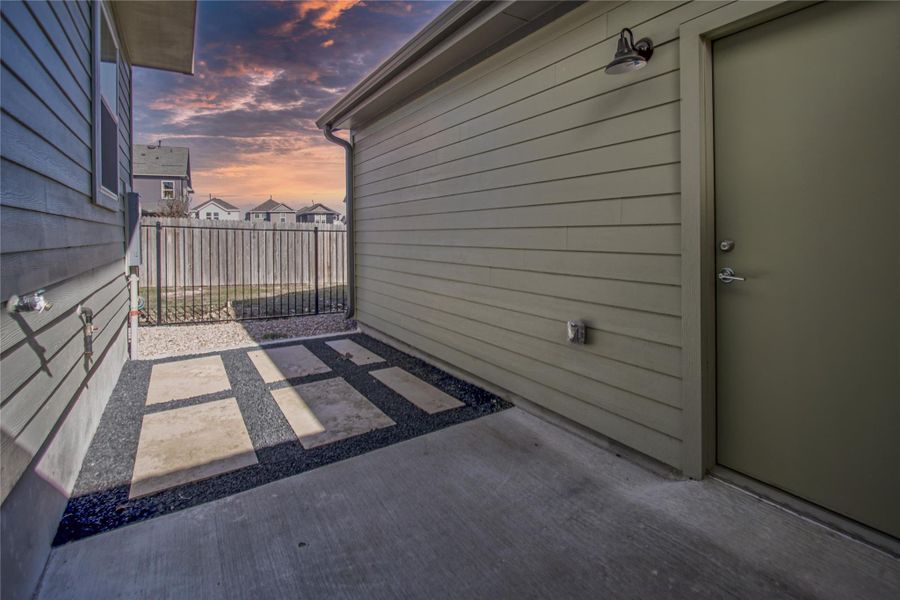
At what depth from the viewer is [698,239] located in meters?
1.94

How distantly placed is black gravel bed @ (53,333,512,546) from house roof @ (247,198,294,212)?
117 ft

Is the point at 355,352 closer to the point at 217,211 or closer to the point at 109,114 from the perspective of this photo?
the point at 109,114

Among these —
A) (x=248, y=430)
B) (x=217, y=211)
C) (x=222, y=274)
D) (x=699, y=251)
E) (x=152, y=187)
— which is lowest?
(x=248, y=430)

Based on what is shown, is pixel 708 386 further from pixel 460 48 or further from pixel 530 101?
pixel 460 48

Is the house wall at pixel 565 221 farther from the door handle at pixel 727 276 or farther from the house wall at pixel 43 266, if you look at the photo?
the house wall at pixel 43 266

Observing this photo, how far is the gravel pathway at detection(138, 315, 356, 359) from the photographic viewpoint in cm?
477

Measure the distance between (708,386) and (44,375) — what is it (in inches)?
109

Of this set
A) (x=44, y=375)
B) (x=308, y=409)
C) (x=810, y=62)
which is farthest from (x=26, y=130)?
(x=810, y=62)

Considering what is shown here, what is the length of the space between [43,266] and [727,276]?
281cm

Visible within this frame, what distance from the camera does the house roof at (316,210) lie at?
1411 inches

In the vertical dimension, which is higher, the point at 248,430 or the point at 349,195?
the point at 349,195

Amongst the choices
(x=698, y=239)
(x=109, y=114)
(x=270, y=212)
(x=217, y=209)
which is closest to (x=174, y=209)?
(x=109, y=114)

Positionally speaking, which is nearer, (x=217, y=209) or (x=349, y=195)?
(x=349, y=195)

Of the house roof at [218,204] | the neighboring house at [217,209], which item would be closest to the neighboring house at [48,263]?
the neighboring house at [217,209]
